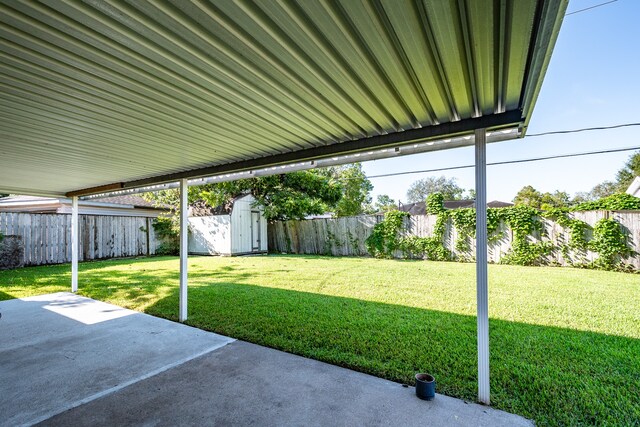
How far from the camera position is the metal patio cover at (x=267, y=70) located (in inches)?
52.4

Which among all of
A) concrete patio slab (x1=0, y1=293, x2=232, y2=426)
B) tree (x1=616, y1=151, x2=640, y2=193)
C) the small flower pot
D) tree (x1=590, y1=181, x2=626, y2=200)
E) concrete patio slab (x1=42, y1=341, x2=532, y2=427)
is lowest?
concrete patio slab (x1=0, y1=293, x2=232, y2=426)

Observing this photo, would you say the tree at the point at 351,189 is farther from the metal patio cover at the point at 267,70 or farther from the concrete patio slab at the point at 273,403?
the concrete patio slab at the point at 273,403

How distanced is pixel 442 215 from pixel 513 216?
1.90 m

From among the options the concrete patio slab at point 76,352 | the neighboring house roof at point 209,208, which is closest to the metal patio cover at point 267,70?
the concrete patio slab at point 76,352

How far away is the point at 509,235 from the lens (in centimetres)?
844

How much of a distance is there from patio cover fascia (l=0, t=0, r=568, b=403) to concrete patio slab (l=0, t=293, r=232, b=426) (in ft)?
7.28

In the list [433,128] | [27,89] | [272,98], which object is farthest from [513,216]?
[27,89]

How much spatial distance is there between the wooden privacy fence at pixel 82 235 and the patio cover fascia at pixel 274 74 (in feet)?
26.4

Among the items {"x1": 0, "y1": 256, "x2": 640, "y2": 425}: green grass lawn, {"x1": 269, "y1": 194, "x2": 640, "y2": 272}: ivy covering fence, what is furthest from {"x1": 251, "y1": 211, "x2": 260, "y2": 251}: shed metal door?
{"x1": 0, "y1": 256, "x2": 640, "y2": 425}: green grass lawn

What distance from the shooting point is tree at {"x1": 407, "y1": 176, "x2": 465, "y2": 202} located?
3838cm

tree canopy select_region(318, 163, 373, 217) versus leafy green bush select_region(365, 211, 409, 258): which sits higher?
tree canopy select_region(318, 163, 373, 217)

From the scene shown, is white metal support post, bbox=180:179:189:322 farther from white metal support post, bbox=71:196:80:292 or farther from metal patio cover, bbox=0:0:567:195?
white metal support post, bbox=71:196:80:292

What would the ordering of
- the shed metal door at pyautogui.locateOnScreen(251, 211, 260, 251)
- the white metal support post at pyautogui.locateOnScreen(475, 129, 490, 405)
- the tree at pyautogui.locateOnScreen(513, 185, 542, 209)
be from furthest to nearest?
1. the tree at pyautogui.locateOnScreen(513, 185, 542, 209)
2. the shed metal door at pyautogui.locateOnScreen(251, 211, 260, 251)
3. the white metal support post at pyautogui.locateOnScreen(475, 129, 490, 405)

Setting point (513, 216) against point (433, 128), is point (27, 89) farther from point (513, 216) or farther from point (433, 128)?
point (513, 216)
